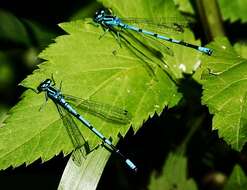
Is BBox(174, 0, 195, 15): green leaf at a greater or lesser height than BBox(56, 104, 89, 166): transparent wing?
greater

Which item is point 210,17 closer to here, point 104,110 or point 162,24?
point 162,24

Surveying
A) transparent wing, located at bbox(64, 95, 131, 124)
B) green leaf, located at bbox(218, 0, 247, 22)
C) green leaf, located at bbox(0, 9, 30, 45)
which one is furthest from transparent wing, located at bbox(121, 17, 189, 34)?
green leaf, located at bbox(0, 9, 30, 45)

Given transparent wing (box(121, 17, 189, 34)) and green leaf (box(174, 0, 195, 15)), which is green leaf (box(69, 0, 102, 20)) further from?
transparent wing (box(121, 17, 189, 34))

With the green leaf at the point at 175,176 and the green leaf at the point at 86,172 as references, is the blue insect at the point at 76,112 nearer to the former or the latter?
the green leaf at the point at 86,172

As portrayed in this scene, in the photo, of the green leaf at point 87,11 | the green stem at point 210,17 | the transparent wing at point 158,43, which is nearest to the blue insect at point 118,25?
the transparent wing at point 158,43

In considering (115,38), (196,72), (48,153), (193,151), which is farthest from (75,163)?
(193,151)

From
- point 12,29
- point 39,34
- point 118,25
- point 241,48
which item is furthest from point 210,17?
point 12,29
